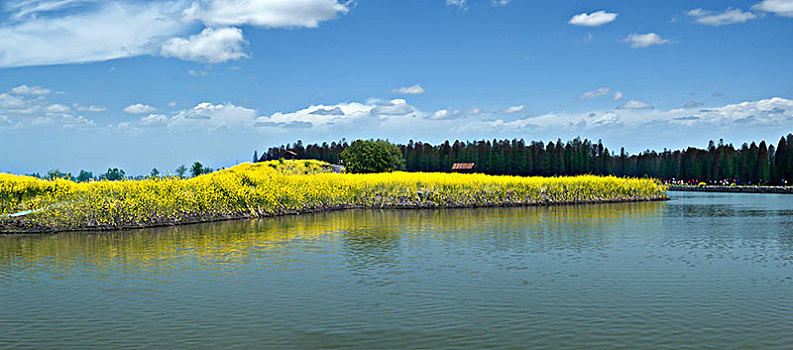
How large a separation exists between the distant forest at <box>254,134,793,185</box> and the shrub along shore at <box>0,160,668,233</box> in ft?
162

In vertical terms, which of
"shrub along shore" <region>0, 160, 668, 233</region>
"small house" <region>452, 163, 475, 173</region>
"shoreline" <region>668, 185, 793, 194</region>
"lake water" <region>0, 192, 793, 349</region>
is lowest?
"lake water" <region>0, 192, 793, 349</region>

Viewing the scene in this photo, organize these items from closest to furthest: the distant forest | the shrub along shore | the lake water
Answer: the lake water → the shrub along shore → the distant forest

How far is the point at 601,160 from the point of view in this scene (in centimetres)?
13538

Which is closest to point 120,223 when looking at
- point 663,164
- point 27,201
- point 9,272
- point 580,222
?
point 27,201

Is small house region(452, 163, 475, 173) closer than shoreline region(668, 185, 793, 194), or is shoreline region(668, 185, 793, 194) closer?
shoreline region(668, 185, 793, 194)

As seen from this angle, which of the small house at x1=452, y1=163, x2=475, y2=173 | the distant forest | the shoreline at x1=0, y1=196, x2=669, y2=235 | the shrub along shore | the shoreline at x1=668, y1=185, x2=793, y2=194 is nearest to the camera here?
the shoreline at x1=0, y1=196, x2=669, y2=235

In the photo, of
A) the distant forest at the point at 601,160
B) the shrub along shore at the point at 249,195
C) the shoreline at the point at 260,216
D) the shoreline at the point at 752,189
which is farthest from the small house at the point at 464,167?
the shoreline at the point at 260,216

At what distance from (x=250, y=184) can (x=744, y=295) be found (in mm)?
30632

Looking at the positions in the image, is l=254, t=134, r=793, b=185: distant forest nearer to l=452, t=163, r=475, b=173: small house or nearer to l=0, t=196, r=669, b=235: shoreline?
l=452, t=163, r=475, b=173: small house

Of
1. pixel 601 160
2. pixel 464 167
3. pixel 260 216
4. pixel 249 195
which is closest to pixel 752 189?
pixel 601 160

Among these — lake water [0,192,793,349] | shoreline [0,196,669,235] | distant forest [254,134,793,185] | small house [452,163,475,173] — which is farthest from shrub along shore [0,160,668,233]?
small house [452,163,475,173]

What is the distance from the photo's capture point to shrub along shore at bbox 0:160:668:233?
30.2 meters

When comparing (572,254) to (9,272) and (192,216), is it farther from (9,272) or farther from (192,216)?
(192,216)

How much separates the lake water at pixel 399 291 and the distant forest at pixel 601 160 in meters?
84.4
